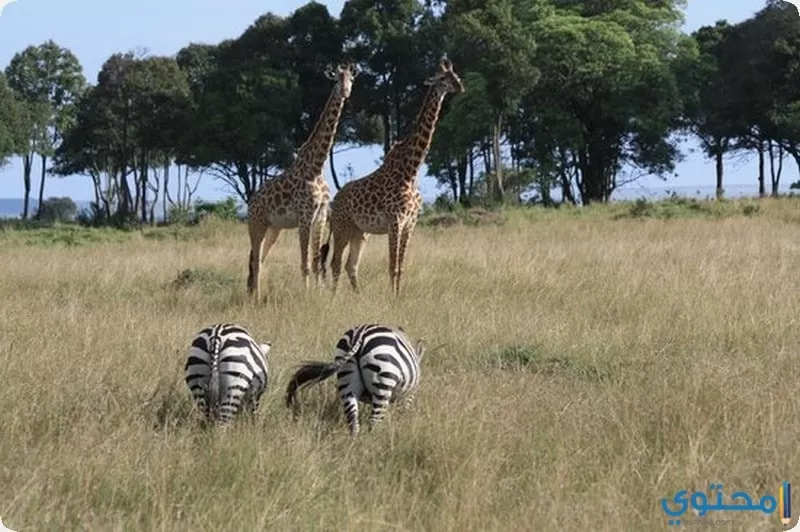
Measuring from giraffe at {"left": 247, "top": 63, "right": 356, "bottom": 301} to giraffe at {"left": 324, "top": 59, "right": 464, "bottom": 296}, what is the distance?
1.29 feet

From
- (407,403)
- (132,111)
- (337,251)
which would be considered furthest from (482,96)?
(407,403)

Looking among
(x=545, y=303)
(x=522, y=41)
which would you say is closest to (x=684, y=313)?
(x=545, y=303)

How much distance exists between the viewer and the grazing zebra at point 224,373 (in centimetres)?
479

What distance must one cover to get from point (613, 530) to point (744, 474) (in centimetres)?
87

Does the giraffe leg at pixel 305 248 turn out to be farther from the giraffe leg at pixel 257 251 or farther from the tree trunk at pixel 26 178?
the tree trunk at pixel 26 178

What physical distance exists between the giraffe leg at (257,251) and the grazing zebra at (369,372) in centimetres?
482

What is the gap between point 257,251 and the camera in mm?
10344

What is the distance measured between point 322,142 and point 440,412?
588 cm

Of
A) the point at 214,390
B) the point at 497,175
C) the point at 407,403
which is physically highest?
the point at 497,175

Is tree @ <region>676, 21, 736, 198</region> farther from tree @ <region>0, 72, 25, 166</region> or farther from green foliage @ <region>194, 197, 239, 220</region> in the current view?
tree @ <region>0, 72, 25, 166</region>

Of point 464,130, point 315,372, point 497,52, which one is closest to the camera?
point 315,372

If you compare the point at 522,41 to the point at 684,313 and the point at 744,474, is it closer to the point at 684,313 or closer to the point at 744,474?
the point at 684,313

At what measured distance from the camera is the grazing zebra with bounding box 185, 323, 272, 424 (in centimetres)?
479

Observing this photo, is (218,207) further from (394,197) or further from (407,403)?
(407,403)
